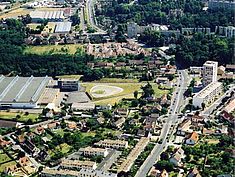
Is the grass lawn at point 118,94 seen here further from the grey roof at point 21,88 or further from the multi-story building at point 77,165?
the multi-story building at point 77,165

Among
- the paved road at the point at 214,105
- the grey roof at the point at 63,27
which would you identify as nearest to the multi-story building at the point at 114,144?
the paved road at the point at 214,105

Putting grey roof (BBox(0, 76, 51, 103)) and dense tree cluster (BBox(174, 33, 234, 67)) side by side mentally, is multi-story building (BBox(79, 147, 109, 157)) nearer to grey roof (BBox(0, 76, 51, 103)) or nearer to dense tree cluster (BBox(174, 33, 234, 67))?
grey roof (BBox(0, 76, 51, 103))

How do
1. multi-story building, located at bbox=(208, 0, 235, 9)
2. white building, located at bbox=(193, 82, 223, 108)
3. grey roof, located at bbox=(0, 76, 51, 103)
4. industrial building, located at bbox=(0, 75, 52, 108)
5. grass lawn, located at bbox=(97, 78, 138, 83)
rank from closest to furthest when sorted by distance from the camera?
1. white building, located at bbox=(193, 82, 223, 108)
2. industrial building, located at bbox=(0, 75, 52, 108)
3. grey roof, located at bbox=(0, 76, 51, 103)
4. grass lawn, located at bbox=(97, 78, 138, 83)
5. multi-story building, located at bbox=(208, 0, 235, 9)

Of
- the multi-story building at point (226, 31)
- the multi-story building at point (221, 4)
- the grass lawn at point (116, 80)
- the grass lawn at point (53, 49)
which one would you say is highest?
the multi-story building at point (221, 4)

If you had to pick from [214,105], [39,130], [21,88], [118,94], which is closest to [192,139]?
[214,105]

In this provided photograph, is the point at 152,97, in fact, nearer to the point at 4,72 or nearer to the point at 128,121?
the point at 128,121

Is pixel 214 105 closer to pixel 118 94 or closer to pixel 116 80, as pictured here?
pixel 118 94

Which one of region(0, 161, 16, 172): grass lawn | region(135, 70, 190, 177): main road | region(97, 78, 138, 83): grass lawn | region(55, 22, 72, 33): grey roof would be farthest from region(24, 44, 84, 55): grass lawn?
region(0, 161, 16, 172): grass lawn
